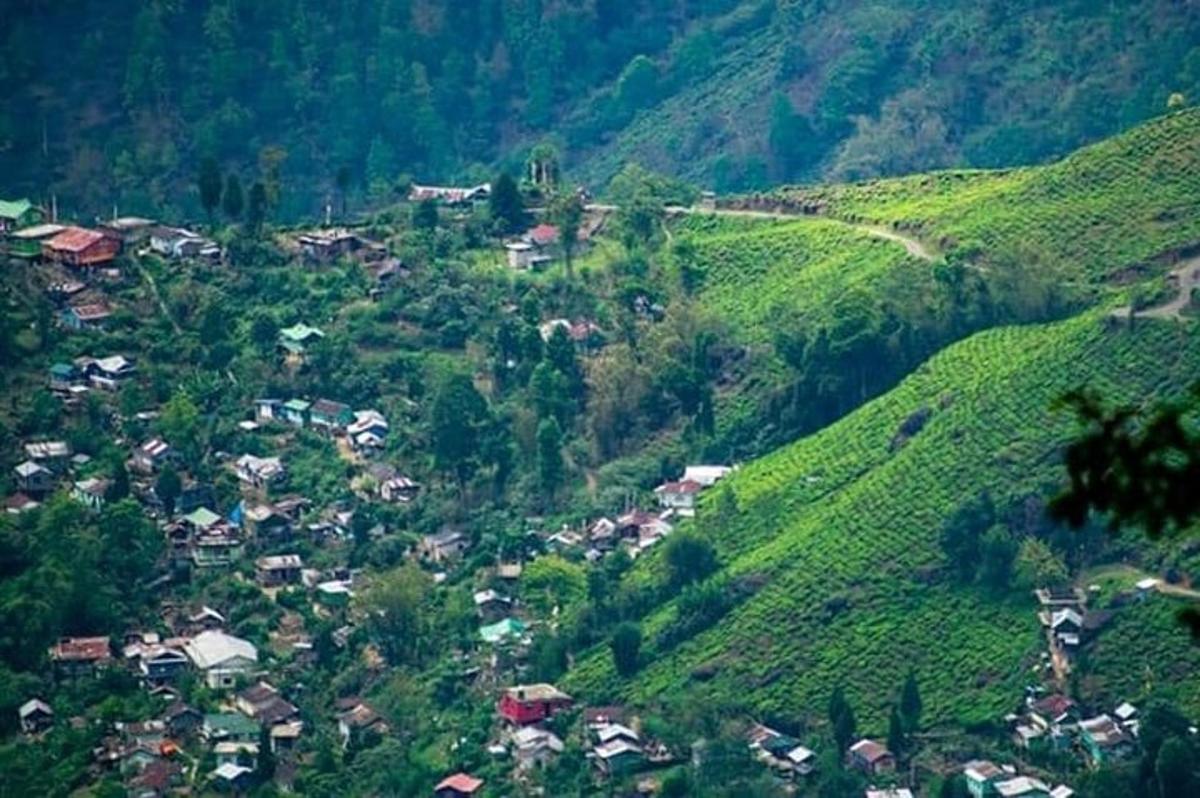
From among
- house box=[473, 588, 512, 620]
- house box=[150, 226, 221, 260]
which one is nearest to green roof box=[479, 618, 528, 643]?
house box=[473, 588, 512, 620]

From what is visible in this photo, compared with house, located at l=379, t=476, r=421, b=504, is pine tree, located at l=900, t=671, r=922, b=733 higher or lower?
lower

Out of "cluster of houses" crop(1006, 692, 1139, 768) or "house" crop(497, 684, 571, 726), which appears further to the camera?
"house" crop(497, 684, 571, 726)

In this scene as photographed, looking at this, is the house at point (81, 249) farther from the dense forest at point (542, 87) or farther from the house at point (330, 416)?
the dense forest at point (542, 87)

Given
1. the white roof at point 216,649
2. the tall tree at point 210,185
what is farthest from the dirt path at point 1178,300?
the tall tree at point 210,185

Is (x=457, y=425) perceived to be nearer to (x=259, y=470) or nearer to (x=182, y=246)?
(x=259, y=470)

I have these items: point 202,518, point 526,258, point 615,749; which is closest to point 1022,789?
point 615,749

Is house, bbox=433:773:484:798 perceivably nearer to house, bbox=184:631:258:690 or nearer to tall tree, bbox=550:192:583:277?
house, bbox=184:631:258:690
